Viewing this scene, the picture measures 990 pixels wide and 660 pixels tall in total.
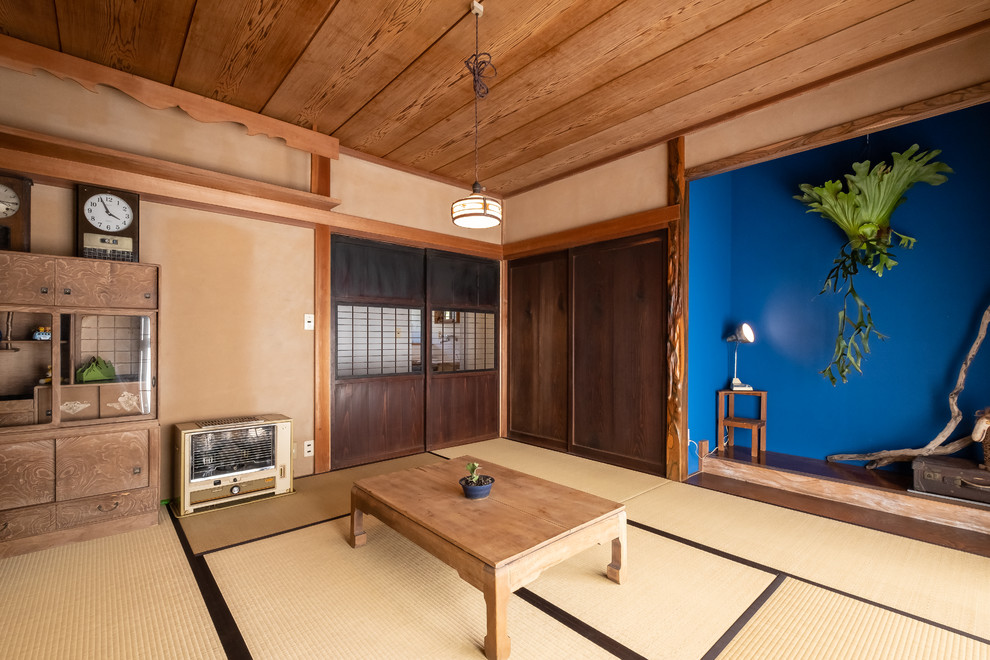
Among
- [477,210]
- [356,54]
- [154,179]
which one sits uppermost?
[356,54]

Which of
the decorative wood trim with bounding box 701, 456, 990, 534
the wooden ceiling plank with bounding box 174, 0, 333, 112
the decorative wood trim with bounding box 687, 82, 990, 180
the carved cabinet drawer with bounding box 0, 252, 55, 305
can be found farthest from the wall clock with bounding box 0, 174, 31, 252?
the decorative wood trim with bounding box 701, 456, 990, 534

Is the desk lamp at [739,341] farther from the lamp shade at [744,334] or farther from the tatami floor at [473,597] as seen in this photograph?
the tatami floor at [473,597]

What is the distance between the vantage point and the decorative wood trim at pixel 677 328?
12.2ft

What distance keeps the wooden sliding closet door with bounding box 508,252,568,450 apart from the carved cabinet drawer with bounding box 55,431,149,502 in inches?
137

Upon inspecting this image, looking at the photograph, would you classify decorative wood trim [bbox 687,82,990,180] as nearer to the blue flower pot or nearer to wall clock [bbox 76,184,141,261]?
the blue flower pot

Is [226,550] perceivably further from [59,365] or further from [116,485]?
[59,365]

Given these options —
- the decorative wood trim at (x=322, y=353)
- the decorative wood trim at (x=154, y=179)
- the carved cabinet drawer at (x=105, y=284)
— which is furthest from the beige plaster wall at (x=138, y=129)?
the carved cabinet drawer at (x=105, y=284)

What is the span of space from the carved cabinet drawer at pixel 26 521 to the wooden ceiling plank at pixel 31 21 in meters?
2.67

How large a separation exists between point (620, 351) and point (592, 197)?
1.58 m

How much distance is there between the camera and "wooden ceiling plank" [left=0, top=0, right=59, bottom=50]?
7.70ft

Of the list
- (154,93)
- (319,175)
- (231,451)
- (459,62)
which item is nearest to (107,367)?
(231,451)

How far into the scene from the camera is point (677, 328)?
12.3 feet

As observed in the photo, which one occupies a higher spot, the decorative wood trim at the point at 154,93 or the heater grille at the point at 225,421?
the decorative wood trim at the point at 154,93

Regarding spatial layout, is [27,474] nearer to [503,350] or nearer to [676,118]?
[503,350]
